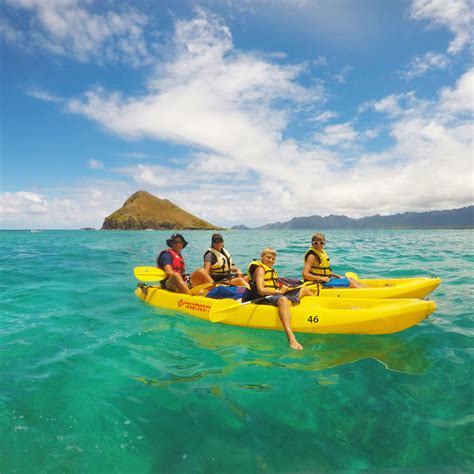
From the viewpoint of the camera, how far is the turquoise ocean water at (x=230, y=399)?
334 cm

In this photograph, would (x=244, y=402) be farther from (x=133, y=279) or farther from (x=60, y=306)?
(x=133, y=279)

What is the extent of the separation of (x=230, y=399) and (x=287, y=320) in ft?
8.00

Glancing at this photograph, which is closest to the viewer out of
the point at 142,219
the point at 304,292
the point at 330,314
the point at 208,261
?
the point at 330,314

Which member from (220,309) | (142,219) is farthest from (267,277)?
(142,219)

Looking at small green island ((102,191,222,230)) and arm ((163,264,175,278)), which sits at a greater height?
small green island ((102,191,222,230))

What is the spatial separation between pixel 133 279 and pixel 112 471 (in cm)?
1130

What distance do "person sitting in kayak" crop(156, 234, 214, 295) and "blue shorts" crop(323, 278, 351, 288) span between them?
3.08 m

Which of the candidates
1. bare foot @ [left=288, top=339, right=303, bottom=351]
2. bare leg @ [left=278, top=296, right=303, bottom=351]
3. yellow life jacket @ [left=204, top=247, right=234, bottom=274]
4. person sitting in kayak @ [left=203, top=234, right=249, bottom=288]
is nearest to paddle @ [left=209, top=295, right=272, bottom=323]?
bare leg @ [left=278, top=296, right=303, bottom=351]

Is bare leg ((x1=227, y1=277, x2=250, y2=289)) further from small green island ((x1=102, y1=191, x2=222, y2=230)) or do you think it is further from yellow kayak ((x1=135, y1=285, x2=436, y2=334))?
small green island ((x1=102, y1=191, x2=222, y2=230))

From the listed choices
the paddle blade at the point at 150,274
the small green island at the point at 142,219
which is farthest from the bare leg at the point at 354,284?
the small green island at the point at 142,219

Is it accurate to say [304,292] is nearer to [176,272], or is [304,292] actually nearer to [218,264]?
[218,264]

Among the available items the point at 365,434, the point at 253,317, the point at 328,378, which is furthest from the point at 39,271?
the point at 365,434

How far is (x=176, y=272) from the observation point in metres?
9.12

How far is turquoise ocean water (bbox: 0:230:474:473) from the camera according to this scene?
3.34 m
